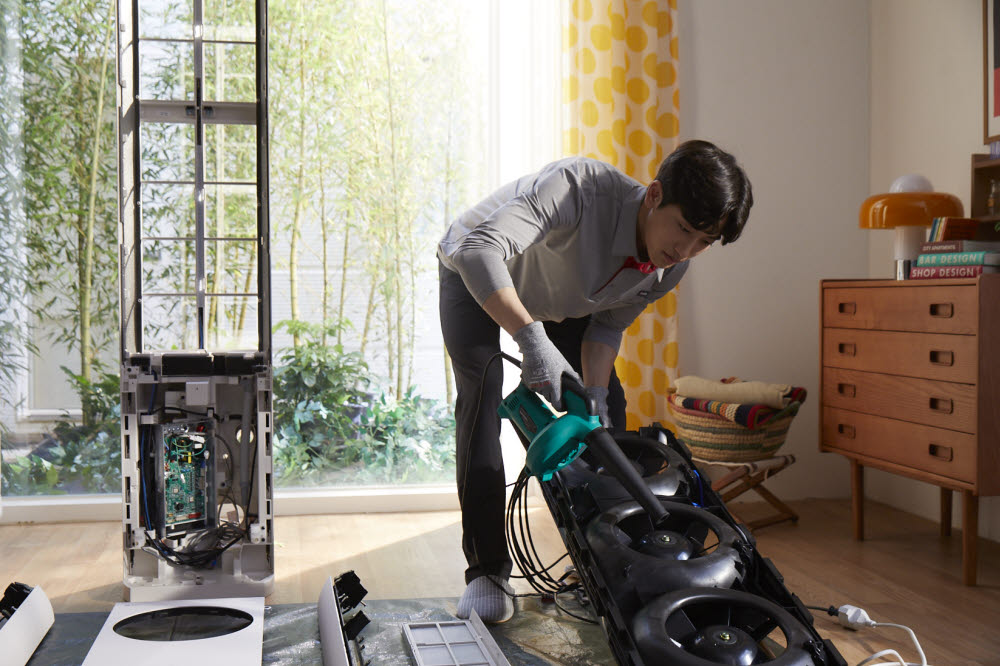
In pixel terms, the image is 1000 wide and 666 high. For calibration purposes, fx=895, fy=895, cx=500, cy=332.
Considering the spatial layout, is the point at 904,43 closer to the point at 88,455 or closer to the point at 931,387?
the point at 931,387

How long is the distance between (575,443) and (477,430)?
0.59 metres

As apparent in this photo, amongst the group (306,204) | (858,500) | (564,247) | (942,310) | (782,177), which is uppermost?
(782,177)

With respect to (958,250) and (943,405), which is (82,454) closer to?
(943,405)

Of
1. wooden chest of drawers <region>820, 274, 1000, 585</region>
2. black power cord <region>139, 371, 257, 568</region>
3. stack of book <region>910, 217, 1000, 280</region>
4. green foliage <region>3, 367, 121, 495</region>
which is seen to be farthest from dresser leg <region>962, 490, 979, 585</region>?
green foliage <region>3, 367, 121, 495</region>

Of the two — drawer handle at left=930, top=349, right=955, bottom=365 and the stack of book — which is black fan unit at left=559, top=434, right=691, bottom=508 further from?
the stack of book

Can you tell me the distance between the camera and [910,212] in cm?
274

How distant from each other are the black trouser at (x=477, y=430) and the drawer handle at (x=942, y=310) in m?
1.32

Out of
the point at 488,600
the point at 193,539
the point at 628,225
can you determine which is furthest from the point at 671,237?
the point at 193,539

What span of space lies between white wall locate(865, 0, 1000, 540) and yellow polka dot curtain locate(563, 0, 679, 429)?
0.83 m

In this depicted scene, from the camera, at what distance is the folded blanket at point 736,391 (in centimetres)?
293

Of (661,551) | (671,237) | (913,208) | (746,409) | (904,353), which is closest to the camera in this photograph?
(661,551)

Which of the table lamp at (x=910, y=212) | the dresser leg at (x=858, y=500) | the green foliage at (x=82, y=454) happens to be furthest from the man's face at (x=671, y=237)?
the green foliage at (x=82, y=454)

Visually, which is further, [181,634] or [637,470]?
[181,634]

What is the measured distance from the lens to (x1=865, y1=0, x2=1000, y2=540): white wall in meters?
2.96
